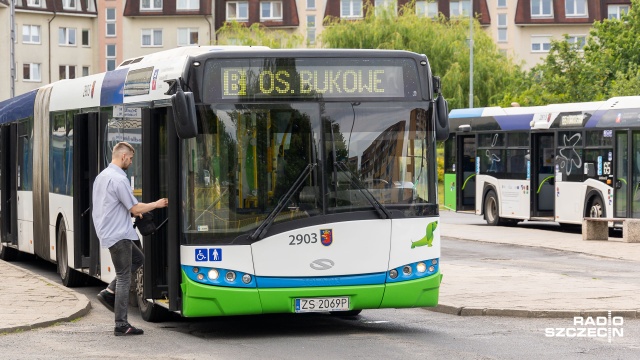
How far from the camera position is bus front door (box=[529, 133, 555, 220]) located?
33.3 metres

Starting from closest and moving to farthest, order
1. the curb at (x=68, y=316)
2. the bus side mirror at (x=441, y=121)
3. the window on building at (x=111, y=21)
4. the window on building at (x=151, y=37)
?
the bus side mirror at (x=441, y=121) → the curb at (x=68, y=316) → the window on building at (x=151, y=37) → the window on building at (x=111, y=21)

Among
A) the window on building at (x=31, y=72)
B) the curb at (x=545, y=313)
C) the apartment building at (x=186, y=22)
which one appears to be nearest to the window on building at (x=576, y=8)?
the apartment building at (x=186, y=22)

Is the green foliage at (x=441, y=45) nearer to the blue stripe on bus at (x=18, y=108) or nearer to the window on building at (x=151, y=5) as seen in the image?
the window on building at (x=151, y=5)

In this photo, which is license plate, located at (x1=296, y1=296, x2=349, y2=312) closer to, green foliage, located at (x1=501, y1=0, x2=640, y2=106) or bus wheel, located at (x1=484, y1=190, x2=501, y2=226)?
bus wheel, located at (x1=484, y1=190, x2=501, y2=226)

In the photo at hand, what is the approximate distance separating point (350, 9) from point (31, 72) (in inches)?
941

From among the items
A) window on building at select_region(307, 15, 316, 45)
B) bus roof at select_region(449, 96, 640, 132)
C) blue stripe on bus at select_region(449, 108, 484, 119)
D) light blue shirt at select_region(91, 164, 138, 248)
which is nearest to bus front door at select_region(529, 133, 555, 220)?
bus roof at select_region(449, 96, 640, 132)

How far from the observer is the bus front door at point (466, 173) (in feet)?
123

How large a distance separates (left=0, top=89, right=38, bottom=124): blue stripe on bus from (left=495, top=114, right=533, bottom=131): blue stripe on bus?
1397 cm

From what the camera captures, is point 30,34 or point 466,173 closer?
point 466,173

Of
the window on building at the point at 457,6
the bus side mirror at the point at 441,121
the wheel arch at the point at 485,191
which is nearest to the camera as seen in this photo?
the bus side mirror at the point at 441,121

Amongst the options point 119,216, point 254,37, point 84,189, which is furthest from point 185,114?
point 254,37

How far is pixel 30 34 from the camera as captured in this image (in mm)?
102562

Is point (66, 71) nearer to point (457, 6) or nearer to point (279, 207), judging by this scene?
point (457, 6)

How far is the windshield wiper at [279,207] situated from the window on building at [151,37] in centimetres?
9553
